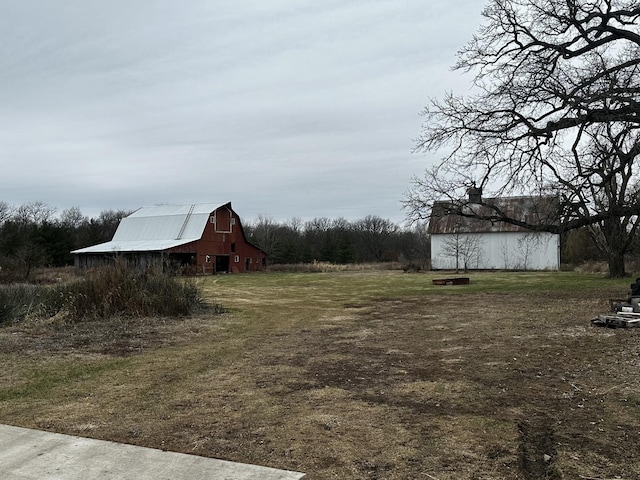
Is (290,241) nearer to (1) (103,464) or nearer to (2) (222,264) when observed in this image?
(2) (222,264)

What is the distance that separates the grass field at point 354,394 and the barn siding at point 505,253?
41.4m

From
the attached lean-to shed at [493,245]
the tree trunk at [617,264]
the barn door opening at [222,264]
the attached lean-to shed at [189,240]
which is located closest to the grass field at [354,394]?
the tree trunk at [617,264]

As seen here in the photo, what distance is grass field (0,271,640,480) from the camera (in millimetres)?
4656

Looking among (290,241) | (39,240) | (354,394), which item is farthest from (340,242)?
(354,394)

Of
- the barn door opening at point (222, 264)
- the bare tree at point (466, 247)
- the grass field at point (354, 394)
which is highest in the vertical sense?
the bare tree at point (466, 247)

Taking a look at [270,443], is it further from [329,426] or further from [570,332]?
[570,332]

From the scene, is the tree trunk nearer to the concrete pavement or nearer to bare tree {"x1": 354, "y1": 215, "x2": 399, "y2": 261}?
the concrete pavement

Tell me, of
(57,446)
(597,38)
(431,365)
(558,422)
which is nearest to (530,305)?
(597,38)

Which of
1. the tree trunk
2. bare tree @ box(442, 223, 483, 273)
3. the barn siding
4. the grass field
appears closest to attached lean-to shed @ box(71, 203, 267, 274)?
the barn siding

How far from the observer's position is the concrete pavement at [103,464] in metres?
4.15

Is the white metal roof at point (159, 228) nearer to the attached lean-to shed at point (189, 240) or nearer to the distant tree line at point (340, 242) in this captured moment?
the attached lean-to shed at point (189, 240)

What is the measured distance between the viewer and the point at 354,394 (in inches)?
267

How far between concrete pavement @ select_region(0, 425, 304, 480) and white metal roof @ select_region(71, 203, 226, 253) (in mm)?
44422

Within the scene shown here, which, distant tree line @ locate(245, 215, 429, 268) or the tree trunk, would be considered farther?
distant tree line @ locate(245, 215, 429, 268)
